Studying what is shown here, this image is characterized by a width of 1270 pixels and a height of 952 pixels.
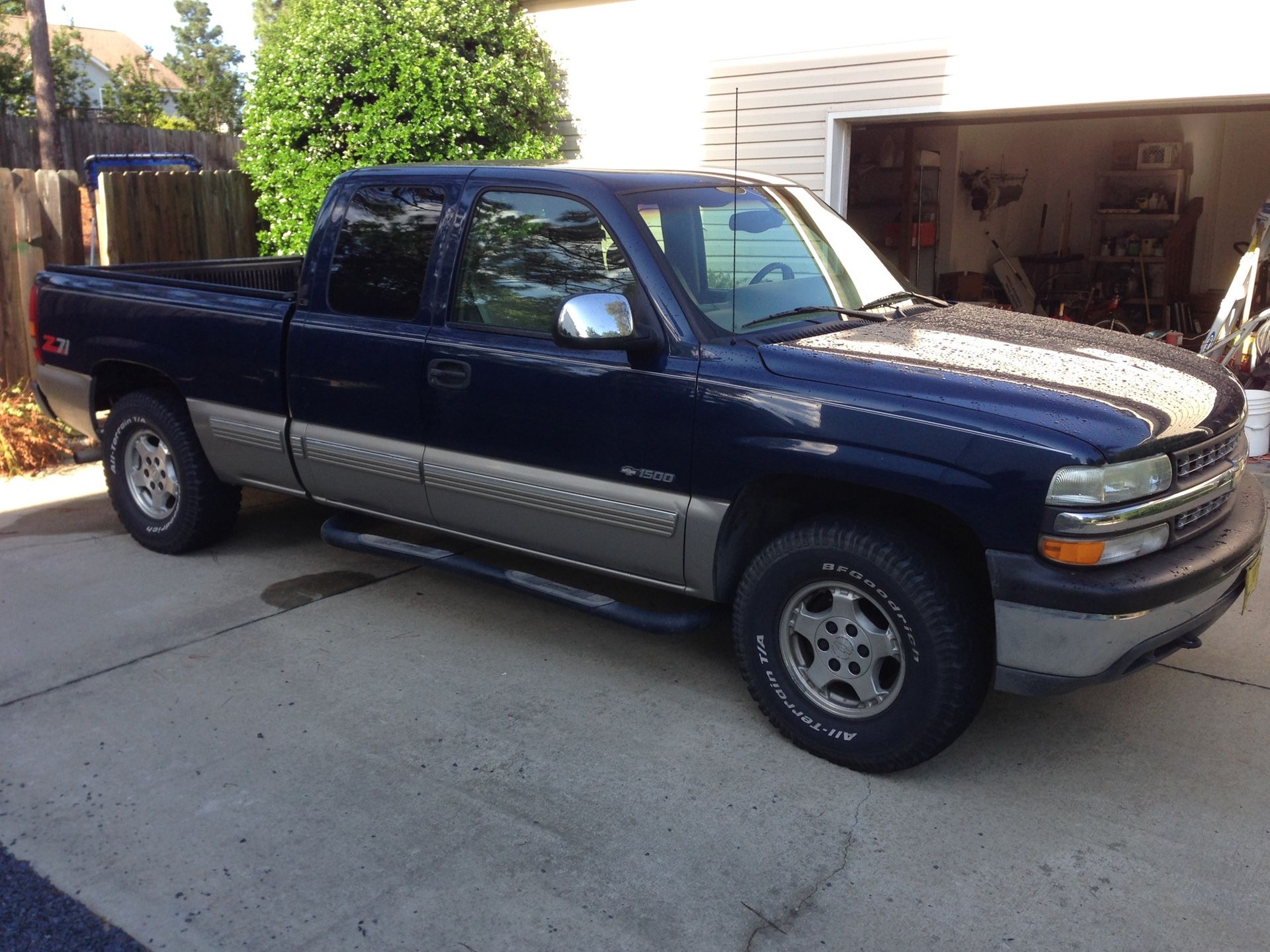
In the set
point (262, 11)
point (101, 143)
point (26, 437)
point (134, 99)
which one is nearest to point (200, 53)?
point (262, 11)

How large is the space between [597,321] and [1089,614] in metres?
1.80

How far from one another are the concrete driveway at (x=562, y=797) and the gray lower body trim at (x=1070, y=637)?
0.55m

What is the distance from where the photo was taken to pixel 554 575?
561 centimetres

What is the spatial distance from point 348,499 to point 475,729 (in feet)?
4.69

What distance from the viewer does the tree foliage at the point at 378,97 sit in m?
10.0

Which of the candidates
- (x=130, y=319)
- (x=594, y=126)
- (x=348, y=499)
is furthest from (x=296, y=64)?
(x=348, y=499)

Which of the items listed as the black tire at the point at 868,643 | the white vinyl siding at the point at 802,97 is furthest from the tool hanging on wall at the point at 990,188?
the black tire at the point at 868,643

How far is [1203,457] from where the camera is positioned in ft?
11.8

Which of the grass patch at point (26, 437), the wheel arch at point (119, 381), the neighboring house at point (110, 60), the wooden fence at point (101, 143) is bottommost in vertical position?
the grass patch at point (26, 437)

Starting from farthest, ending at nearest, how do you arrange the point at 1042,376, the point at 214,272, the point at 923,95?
1. the point at 923,95
2. the point at 214,272
3. the point at 1042,376

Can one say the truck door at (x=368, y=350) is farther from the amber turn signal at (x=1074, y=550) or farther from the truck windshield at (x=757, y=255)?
the amber turn signal at (x=1074, y=550)

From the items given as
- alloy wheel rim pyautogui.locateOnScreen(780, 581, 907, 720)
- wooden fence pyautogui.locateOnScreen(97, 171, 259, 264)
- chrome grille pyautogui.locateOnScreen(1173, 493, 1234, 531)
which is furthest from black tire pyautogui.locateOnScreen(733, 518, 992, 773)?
wooden fence pyautogui.locateOnScreen(97, 171, 259, 264)

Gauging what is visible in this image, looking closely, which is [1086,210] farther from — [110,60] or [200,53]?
[200,53]

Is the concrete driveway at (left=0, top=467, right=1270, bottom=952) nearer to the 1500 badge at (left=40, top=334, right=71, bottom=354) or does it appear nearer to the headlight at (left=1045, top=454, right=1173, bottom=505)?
the headlight at (left=1045, top=454, right=1173, bottom=505)
